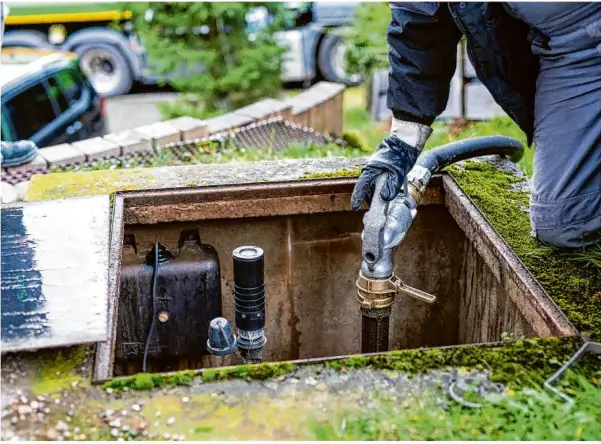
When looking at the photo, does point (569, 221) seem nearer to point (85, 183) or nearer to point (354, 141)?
point (85, 183)

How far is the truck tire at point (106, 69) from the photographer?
35.7 feet

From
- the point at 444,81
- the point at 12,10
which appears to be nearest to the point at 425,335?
the point at 444,81

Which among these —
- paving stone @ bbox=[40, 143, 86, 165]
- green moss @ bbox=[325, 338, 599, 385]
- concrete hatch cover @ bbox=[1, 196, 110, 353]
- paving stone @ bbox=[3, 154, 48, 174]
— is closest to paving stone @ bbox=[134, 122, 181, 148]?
paving stone @ bbox=[40, 143, 86, 165]

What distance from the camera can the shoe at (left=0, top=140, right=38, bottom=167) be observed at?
4.74 meters

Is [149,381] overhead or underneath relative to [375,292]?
overhead

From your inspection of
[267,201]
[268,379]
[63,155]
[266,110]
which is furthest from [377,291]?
[266,110]

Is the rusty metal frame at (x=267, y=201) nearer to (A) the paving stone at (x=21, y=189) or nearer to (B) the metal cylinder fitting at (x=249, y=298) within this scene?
(B) the metal cylinder fitting at (x=249, y=298)

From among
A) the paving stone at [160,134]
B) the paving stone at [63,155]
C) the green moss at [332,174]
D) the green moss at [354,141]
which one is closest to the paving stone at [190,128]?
the paving stone at [160,134]

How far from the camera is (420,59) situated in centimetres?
283

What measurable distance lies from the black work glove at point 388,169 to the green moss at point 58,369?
1218mm

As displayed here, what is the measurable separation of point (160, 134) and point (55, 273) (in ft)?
9.49

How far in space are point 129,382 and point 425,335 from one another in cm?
210

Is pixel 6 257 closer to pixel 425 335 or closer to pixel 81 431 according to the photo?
pixel 81 431

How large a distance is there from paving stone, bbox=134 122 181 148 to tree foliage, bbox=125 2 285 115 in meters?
2.91
